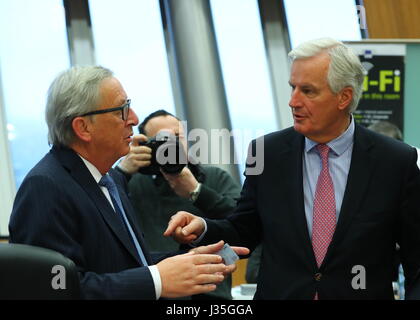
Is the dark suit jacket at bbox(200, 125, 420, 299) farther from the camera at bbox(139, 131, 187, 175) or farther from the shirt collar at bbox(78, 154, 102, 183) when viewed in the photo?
the camera at bbox(139, 131, 187, 175)

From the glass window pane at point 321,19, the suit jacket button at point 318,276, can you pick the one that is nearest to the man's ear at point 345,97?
the suit jacket button at point 318,276

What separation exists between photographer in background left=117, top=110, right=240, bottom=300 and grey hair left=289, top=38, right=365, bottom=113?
1.10 meters

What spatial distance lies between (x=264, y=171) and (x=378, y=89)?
2.23 metres

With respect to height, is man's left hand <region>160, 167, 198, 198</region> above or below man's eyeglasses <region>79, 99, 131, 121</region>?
below

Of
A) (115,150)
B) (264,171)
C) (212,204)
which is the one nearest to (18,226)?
(115,150)

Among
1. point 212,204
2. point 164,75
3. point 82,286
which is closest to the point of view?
point 82,286

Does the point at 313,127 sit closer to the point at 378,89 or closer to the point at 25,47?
the point at 378,89

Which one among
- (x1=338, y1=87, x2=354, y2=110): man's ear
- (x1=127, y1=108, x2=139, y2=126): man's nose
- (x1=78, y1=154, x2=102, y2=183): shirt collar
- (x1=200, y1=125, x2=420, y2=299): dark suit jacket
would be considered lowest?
(x1=200, y1=125, x2=420, y2=299): dark suit jacket

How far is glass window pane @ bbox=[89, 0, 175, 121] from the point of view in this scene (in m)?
5.48

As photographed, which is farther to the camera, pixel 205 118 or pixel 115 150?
pixel 205 118

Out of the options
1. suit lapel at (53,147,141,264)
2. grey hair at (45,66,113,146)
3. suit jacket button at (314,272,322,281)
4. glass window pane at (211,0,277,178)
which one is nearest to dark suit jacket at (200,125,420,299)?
suit jacket button at (314,272,322,281)

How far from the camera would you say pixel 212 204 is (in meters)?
3.23

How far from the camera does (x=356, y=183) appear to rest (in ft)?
7.27

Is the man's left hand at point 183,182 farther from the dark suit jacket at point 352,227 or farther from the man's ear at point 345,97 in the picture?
the man's ear at point 345,97
